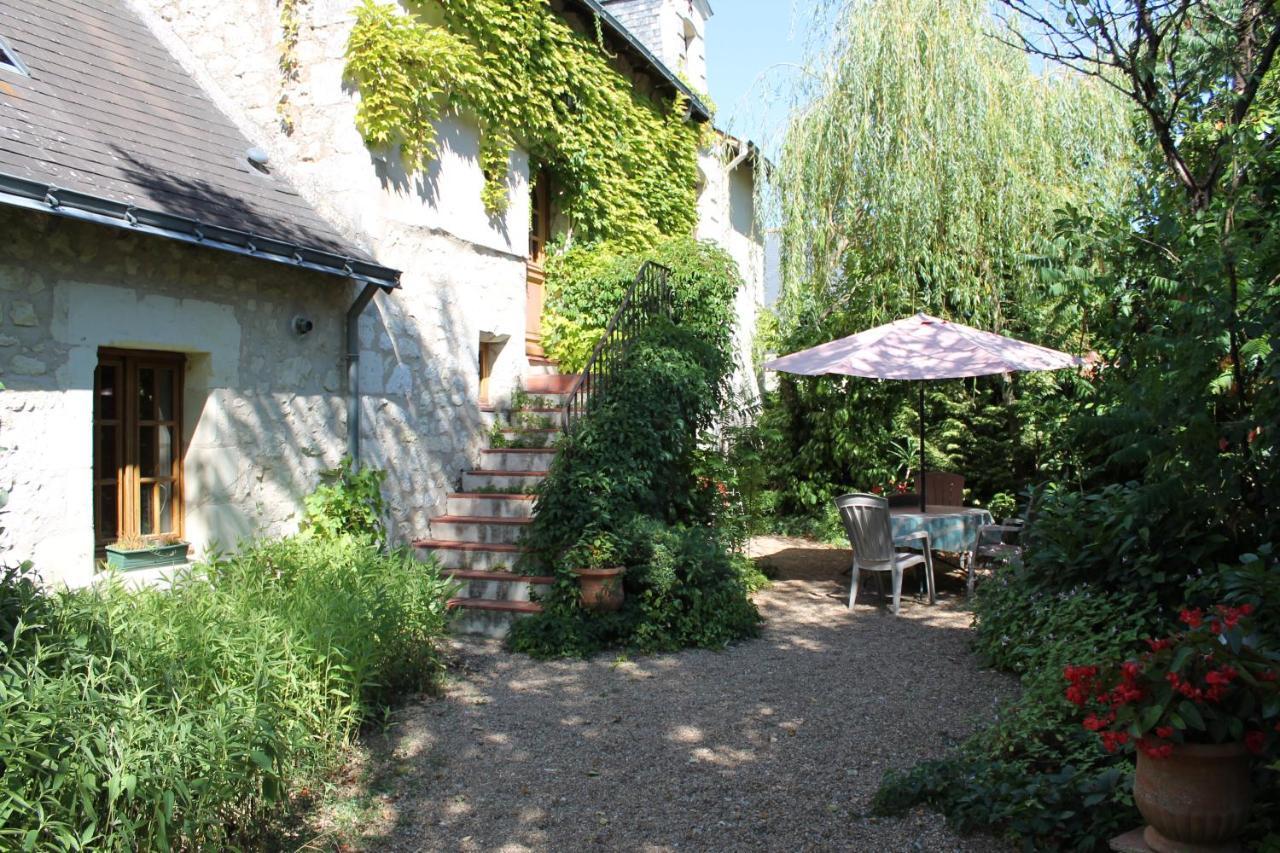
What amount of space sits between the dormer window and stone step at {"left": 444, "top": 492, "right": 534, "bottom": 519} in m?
3.95

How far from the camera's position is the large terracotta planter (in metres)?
2.50

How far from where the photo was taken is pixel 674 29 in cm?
1311

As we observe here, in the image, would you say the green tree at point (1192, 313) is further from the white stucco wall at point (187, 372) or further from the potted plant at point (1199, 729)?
the white stucco wall at point (187, 372)

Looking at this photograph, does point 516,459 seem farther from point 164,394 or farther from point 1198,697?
point 1198,697

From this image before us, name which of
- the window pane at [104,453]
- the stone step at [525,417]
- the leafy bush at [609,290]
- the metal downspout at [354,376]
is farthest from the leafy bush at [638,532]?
the window pane at [104,453]

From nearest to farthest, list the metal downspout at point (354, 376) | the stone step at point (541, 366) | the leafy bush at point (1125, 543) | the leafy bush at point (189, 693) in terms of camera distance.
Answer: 1. the leafy bush at point (189, 693)
2. the leafy bush at point (1125, 543)
3. the metal downspout at point (354, 376)
4. the stone step at point (541, 366)

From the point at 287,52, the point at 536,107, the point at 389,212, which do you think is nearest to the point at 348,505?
the point at 389,212

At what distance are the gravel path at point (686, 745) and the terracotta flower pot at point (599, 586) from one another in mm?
388

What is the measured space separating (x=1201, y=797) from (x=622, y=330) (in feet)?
19.1

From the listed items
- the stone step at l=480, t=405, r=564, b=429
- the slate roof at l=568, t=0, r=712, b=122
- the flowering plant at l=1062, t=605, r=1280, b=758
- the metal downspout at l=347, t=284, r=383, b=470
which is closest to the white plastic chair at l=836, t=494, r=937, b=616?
the stone step at l=480, t=405, r=564, b=429

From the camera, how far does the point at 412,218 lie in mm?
7203

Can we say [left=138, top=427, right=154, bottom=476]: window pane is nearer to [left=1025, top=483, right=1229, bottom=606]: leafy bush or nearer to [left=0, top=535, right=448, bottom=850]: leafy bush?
[left=0, top=535, right=448, bottom=850]: leafy bush

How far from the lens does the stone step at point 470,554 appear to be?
6840 millimetres

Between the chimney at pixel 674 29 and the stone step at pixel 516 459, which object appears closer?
the stone step at pixel 516 459
